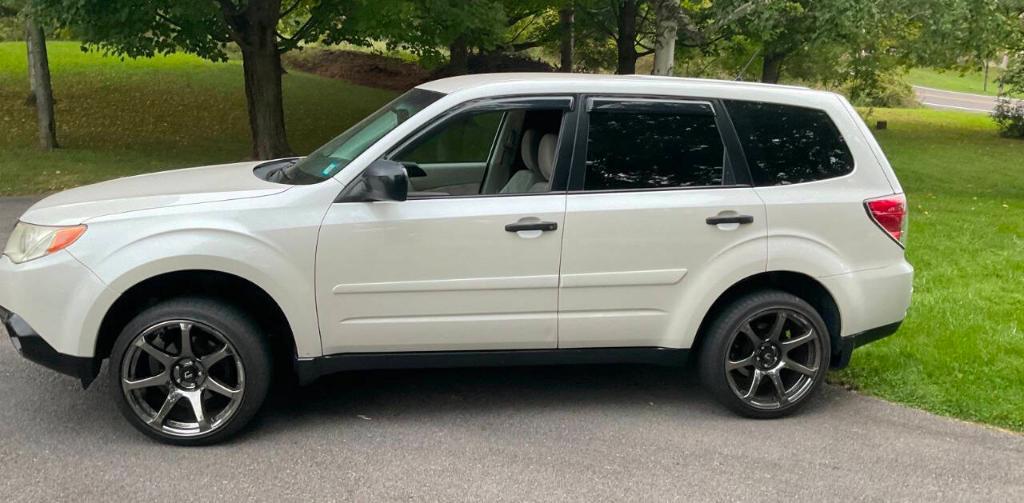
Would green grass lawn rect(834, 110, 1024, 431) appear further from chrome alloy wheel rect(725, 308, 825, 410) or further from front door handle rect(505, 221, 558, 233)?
front door handle rect(505, 221, 558, 233)

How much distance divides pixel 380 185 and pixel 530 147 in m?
1.17

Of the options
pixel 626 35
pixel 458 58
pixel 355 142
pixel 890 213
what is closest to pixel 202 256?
pixel 355 142

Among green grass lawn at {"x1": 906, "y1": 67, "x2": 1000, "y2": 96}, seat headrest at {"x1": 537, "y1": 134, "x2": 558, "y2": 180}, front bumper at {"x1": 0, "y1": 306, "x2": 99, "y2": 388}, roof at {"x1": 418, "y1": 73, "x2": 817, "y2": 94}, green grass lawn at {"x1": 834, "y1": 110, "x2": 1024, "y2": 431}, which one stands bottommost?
green grass lawn at {"x1": 906, "y1": 67, "x2": 1000, "y2": 96}

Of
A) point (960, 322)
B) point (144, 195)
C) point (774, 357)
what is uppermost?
point (144, 195)

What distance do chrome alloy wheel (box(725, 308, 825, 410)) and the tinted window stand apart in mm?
820

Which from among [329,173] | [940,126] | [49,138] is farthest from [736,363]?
[940,126]

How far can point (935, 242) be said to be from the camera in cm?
977

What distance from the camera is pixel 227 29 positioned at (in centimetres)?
1555

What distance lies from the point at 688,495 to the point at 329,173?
2.30 m

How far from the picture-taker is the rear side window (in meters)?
4.95

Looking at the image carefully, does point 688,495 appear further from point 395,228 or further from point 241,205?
point 241,205

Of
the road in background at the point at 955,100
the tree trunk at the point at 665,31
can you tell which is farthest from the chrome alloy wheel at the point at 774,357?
the road in background at the point at 955,100

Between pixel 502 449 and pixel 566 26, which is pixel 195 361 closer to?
pixel 502 449

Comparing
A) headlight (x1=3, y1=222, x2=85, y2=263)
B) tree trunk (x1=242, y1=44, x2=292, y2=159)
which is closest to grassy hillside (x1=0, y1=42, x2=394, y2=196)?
tree trunk (x1=242, y1=44, x2=292, y2=159)
